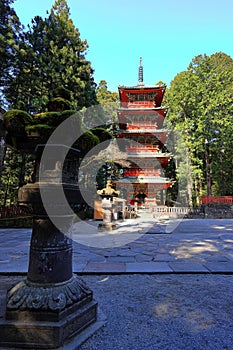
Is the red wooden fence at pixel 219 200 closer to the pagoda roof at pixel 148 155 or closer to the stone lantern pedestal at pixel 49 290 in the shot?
the pagoda roof at pixel 148 155

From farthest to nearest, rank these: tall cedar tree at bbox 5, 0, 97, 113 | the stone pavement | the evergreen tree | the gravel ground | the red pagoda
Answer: the red pagoda < tall cedar tree at bbox 5, 0, 97, 113 < the evergreen tree < the stone pavement < the gravel ground

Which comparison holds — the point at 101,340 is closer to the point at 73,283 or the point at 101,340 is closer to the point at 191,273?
the point at 73,283

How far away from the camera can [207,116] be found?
71.3 ft

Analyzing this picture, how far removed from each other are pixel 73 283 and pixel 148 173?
18.8 m

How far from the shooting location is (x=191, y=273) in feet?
11.6

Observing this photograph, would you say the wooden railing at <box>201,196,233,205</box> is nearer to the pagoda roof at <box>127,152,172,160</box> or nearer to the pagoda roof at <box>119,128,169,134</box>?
the pagoda roof at <box>127,152,172,160</box>

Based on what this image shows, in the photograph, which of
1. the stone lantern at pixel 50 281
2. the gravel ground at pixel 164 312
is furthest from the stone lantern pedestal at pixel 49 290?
the gravel ground at pixel 164 312

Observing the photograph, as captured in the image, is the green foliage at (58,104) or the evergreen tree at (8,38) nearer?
the green foliage at (58,104)

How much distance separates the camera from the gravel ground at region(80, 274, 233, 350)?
5.67 feet

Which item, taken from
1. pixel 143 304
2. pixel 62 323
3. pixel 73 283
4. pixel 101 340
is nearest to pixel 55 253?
pixel 73 283

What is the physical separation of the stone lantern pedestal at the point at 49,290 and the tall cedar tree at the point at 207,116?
21.6 m

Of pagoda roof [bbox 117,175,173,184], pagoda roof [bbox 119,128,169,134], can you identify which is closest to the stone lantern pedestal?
pagoda roof [bbox 117,175,173,184]

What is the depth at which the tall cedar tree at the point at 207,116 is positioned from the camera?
2164 cm

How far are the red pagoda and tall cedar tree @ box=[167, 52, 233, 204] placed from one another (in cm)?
323
